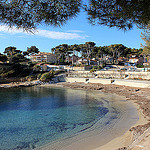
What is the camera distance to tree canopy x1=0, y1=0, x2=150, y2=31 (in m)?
5.73

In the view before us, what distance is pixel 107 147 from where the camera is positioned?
27.8ft

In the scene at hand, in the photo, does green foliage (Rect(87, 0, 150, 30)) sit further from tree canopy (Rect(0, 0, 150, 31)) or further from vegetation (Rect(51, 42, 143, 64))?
vegetation (Rect(51, 42, 143, 64))

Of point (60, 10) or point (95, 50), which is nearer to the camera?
point (60, 10)

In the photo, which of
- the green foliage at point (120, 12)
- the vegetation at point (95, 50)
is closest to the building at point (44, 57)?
the vegetation at point (95, 50)

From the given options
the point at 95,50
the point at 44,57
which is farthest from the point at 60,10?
the point at 44,57

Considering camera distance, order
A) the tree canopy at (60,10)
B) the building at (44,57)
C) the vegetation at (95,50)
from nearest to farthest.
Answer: the tree canopy at (60,10), the vegetation at (95,50), the building at (44,57)

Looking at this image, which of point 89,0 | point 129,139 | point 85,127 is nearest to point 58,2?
point 89,0

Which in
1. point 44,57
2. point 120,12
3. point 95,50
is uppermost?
point 95,50

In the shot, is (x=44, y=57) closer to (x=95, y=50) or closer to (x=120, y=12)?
(x=95, y=50)

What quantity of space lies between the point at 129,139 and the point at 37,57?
3424 inches

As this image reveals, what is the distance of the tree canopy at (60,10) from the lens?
226 inches

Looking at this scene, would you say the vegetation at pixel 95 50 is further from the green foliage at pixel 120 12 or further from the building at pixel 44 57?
the green foliage at pixel 120 12

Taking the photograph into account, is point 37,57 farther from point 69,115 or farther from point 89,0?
point 89,0

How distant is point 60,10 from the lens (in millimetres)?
6281
